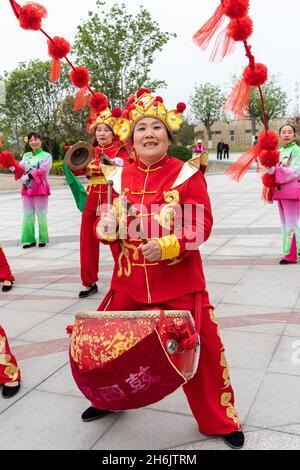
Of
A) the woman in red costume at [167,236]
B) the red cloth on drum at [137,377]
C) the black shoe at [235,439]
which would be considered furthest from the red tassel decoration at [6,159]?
the black shoe at [235,439]

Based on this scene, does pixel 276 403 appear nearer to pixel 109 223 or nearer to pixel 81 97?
pixel 109 223

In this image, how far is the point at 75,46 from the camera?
20641mm

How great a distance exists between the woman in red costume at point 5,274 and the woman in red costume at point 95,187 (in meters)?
0.80

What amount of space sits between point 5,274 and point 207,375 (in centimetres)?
327

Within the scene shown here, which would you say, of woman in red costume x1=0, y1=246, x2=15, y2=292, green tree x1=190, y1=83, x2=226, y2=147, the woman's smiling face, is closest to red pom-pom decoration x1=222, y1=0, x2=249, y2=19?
the woman's smiling face

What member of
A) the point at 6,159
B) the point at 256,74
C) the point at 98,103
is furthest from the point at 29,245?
the point at 256,74

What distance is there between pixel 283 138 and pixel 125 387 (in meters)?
4.48

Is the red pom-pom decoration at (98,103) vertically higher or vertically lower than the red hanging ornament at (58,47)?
lower

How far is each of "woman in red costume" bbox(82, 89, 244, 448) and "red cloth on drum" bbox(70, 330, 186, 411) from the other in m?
0.38

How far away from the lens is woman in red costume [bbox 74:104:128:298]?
4742 mm

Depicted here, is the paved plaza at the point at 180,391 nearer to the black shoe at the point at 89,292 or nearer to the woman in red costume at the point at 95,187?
the black shoe at the point at 89,292

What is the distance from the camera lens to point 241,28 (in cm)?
261

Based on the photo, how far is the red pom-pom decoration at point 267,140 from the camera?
4.05 m

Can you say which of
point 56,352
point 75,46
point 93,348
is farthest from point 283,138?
point 75,46
